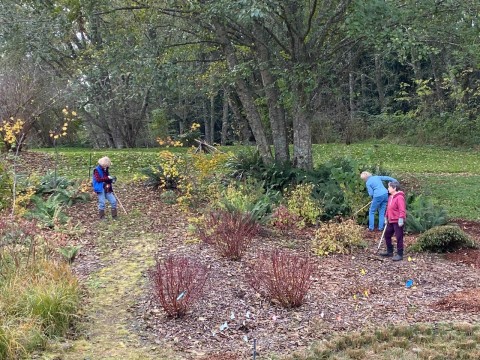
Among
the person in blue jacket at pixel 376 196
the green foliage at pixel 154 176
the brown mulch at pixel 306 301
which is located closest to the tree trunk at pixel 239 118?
the green foliage at pixel 154 176

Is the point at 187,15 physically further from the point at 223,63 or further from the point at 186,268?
the point at 186,268

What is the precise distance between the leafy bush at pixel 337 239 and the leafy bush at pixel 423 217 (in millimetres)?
1805

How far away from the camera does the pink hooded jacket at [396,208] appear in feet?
25.2

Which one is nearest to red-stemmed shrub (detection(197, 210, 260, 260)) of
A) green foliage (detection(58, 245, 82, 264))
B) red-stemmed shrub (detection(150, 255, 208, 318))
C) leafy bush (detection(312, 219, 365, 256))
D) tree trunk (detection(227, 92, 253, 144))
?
leafy bush (detection(312, 219, 365, 256))

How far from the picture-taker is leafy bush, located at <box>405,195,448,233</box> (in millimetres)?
9562

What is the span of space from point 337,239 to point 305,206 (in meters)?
1.65


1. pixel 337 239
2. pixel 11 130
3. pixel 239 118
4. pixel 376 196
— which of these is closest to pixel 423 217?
pixel 376 196

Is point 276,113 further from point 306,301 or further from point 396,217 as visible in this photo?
point 306,301

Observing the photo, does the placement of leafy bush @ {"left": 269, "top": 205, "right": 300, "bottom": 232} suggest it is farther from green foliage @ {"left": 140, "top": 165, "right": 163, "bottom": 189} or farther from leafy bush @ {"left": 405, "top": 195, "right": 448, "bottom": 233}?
green foliage @ {"left": 140, "top": 165, "right": 163, "bottom": 189}

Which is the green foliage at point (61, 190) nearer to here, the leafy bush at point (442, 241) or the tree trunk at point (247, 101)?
the tree trunk at point (247, 101)

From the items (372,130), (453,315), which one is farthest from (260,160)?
(372,130)

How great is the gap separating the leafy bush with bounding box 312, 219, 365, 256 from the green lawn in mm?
4160

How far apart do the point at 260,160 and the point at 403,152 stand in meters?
10.8

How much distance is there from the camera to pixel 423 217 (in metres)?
9.78
